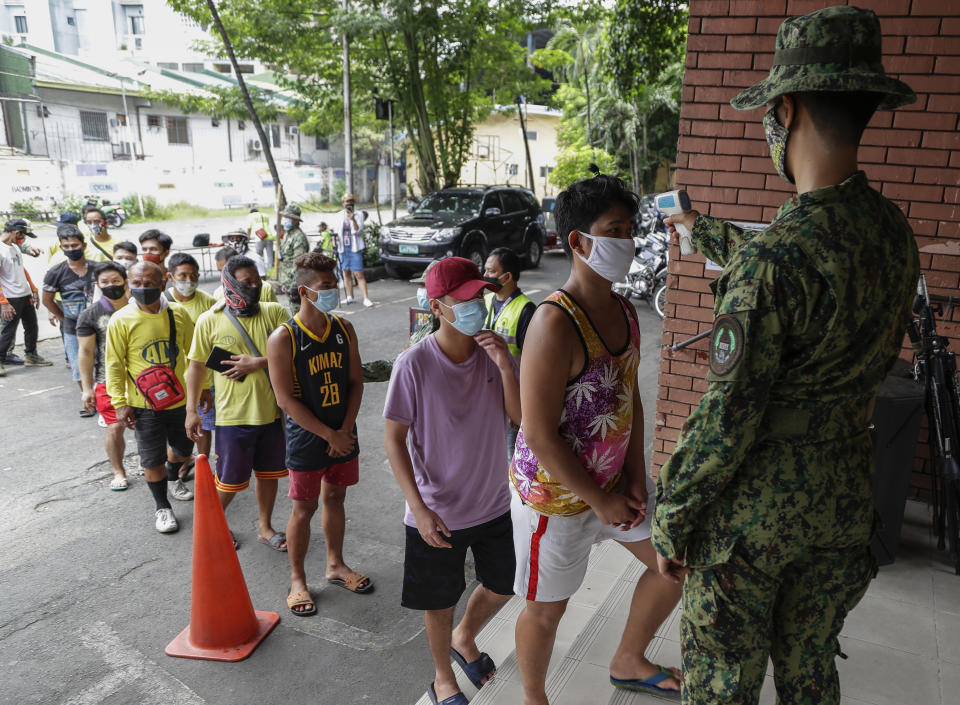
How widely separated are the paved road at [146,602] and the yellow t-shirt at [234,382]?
0.93 m

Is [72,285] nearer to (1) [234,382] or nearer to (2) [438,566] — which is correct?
(1) [234,382]

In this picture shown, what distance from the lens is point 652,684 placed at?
9.16 ft

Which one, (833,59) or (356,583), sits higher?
(833,59)

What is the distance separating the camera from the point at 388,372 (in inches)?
160

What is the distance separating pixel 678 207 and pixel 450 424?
1.16 meters

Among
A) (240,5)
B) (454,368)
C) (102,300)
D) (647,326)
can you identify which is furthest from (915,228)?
(240,5)

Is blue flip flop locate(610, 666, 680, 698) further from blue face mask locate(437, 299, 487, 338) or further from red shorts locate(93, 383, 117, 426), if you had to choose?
red shorts locate(93, 383, 117, 426)

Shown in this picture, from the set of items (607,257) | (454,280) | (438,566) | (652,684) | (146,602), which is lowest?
(146,602)

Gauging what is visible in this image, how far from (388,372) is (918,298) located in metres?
2.90

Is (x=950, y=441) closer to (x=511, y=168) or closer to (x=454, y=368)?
(x=454, y=368)

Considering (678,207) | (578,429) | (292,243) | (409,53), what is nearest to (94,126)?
(409,53)

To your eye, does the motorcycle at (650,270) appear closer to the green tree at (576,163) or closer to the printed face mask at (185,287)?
the printed face mask at (185,287)

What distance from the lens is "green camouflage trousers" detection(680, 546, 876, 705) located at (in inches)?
71.6

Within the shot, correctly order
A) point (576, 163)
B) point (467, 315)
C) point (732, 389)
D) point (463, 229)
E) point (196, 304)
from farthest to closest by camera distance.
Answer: point (576, 163)
point (463, 229)
point (196, 304)
point (467, 315)
point (732, 389)
